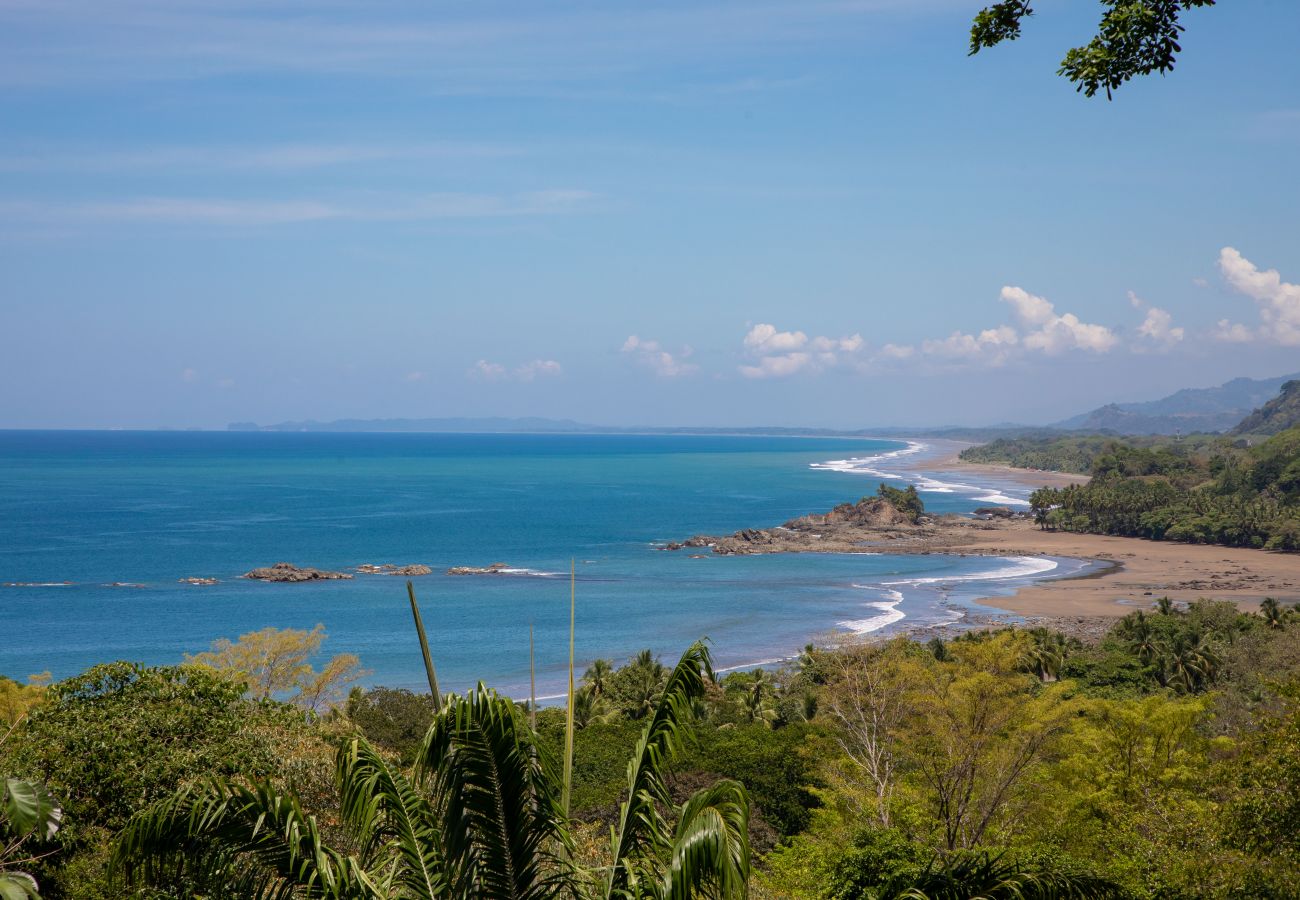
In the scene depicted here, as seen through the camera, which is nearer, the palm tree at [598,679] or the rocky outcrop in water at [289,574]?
the palm tree at [598,679]

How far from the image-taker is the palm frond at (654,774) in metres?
7.29

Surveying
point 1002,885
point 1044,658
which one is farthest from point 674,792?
point 1044,658

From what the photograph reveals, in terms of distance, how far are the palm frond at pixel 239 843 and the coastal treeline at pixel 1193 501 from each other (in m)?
107

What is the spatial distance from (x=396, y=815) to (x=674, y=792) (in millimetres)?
20884

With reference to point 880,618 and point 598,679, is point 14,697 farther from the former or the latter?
point 880,618

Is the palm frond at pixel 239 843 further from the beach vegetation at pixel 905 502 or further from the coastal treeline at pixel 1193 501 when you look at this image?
the beach vegetation at pixel 905 502

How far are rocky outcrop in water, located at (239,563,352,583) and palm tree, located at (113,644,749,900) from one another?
7395 cm

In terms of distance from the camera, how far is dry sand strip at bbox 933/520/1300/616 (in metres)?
69.2

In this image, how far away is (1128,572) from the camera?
274ft

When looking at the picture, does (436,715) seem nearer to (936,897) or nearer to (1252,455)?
(936,897)

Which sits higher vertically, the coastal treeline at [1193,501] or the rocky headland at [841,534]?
the coastal treeline at [1193,501]

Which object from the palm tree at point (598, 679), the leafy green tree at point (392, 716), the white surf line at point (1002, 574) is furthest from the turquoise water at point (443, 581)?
the leafy green tree at point (392, 716)

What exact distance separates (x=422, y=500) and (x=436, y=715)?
13936 cm

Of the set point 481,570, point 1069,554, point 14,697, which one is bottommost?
point 1069,554
